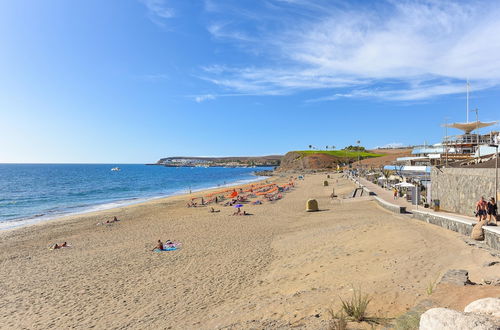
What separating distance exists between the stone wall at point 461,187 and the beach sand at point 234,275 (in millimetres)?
2364

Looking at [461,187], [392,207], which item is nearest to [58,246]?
[392,207]

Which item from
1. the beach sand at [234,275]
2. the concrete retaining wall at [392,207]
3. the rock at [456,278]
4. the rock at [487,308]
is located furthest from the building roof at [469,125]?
the rock at [487,308]

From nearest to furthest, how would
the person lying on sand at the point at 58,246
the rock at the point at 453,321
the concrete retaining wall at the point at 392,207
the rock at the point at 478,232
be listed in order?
the rock at the point at 453,321, the rock at the point at 478,232, the person lying on sand at the point at 58,246, the concrete retaining wall at the point at 392,207

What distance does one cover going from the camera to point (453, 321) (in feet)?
10.2

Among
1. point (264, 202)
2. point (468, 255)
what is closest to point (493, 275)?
point (468, 255)

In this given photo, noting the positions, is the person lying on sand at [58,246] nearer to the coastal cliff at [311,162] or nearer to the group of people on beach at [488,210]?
the group of people on beach at [488,210]

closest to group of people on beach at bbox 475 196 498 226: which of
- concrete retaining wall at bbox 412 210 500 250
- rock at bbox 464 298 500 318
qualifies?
concrete retaining wall at bbox 412 210 500 250

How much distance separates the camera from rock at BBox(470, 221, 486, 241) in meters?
9.44

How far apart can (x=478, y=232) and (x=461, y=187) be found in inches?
203

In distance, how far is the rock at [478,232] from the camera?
372 inches

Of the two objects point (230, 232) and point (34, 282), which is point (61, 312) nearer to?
point (34, 282)

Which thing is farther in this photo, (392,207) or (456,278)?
(392,207)

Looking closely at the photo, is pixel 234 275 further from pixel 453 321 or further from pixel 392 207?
pixel 392 207

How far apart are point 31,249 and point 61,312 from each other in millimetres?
9373
